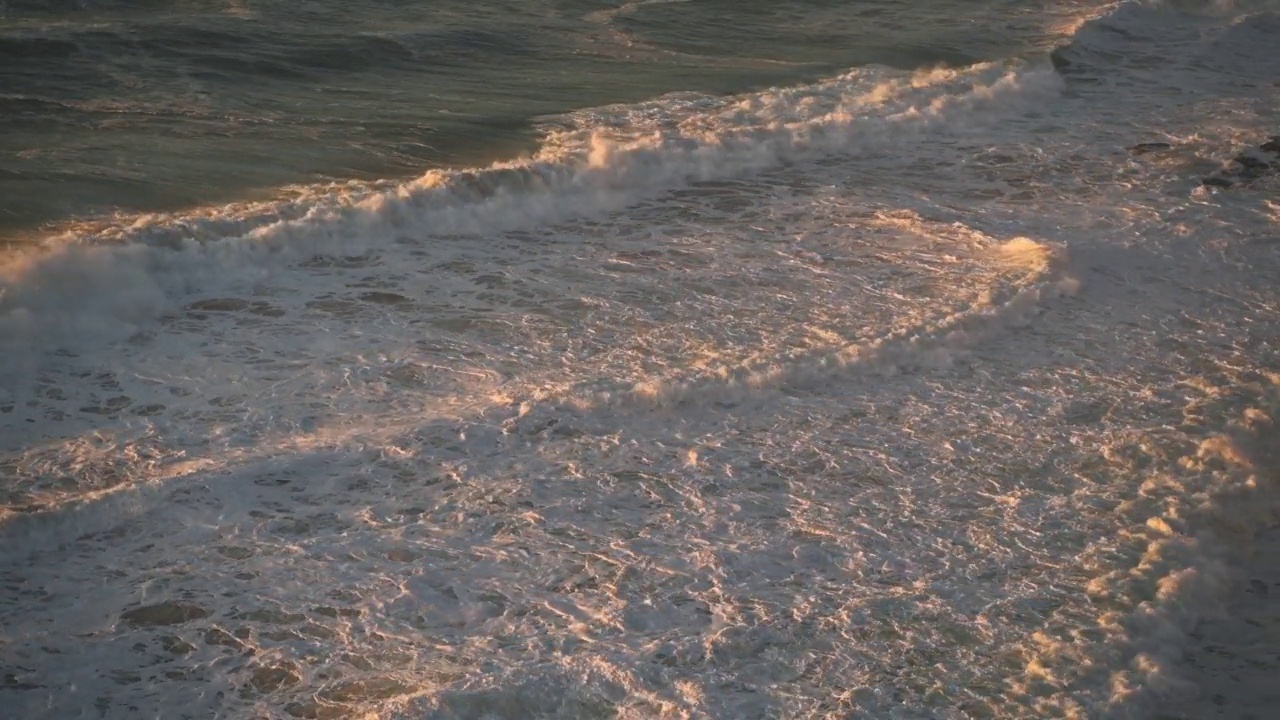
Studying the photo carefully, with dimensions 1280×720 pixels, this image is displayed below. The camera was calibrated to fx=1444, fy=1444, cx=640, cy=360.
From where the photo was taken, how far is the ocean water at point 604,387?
6.15 m

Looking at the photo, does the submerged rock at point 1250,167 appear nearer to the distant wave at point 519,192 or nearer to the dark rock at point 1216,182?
the dark rock at point 1216,182

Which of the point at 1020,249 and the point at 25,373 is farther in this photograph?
the point at 1020,249

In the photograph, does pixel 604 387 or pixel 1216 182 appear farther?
pixel 1216 182

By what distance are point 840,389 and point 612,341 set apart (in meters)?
1.45

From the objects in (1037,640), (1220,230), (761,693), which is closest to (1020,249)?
(1220,230)

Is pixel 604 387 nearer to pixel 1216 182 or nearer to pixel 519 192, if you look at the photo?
pixel 519 192

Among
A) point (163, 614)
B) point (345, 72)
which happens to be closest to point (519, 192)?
point (345, 72)

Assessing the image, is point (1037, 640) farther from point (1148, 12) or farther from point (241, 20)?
point (1148, 12)

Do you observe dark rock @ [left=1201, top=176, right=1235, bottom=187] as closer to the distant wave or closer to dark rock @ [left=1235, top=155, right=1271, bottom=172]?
dark rock @ [left=1235, top=155, right=1271, bottom=172]

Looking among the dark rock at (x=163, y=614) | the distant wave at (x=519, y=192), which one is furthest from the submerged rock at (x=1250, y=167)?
the dark rock at (x=163, y=614)

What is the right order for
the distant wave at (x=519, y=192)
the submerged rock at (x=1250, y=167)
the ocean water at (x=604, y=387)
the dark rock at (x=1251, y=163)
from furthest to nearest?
1. the dark rock at (x=1251, y=163)
2. the submerged rock at (x=1250, y=167)
3. the distant wave at (x=519, y=192)
4. the ocean water at (x=604, y=387)

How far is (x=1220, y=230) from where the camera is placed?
1151 cm

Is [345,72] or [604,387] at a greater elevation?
[345,72]

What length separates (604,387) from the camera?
328 inches
